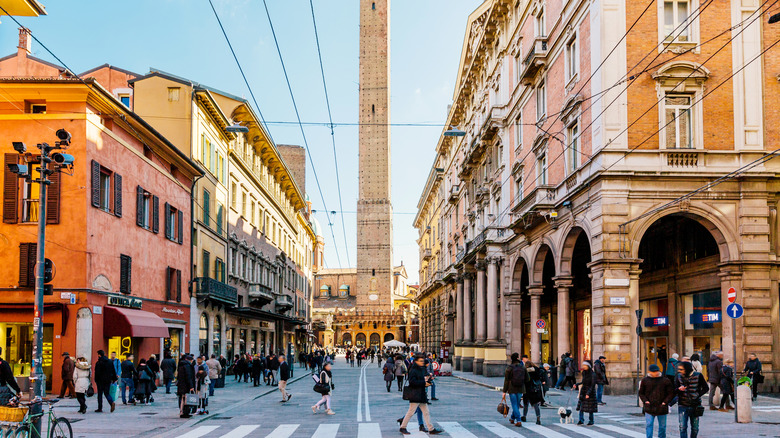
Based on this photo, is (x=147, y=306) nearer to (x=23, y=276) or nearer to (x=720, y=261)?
(x=23, y=276)

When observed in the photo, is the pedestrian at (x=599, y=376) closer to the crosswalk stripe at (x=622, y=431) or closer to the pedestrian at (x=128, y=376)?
the crosswalk stripe at (x=622, y=431)

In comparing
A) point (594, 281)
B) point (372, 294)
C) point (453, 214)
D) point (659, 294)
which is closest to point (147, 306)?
point (594, 281)

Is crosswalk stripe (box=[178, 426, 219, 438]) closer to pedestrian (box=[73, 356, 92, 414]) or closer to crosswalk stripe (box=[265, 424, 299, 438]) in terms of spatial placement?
crosswalk stripe (box=[265, 424, 299, 438])

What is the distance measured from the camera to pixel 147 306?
30094 millimetres

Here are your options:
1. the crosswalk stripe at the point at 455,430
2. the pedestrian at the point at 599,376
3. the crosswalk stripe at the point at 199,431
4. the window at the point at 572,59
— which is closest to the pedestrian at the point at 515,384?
the crosswalk stripe at the point at 455,430

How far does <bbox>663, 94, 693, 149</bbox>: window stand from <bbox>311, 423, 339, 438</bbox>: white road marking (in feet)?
48.0

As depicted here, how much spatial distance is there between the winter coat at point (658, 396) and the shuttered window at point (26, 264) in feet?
61.4

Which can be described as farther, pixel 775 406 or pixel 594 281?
pixel 594 281

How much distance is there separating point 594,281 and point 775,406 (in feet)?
22.7

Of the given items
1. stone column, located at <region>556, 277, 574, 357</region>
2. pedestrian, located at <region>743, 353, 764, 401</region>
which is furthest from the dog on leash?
stone column, located at <region>556, 277, 574, 357</region>

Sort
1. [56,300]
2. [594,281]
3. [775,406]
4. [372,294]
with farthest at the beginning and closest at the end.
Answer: [372,294] < [594,281] < [56,300] < [775,406]

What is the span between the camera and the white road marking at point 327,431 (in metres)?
15.2

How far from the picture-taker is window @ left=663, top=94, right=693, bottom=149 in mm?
25078

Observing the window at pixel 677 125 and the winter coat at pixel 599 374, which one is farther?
the window at pixel 677 125
